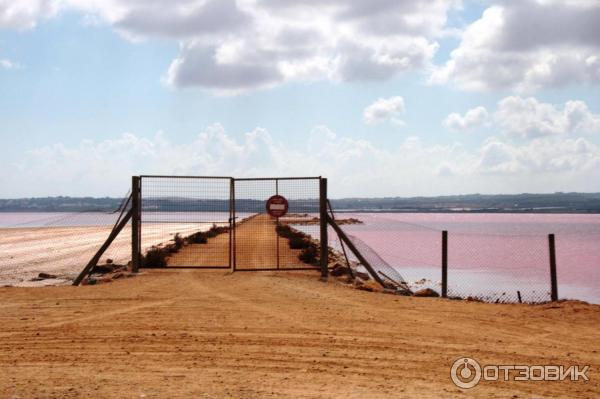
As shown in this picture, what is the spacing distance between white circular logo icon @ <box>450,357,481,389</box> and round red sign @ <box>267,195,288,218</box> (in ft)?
33.8

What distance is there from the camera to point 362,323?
40.7ft

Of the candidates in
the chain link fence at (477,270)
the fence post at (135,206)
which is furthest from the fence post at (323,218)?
the fence post at (135,206)

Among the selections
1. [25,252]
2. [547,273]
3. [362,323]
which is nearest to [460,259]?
[547,273]

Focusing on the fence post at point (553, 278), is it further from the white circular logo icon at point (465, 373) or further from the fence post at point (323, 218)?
the white circular logo icon at point (465, 373)

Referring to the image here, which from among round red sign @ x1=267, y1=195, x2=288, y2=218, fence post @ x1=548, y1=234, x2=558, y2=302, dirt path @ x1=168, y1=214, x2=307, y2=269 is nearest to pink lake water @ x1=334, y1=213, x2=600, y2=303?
dirt path @ x1=168, y1=214, x2=307, y2=269

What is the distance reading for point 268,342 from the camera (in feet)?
35.4

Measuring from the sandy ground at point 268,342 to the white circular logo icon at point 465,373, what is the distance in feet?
0.45

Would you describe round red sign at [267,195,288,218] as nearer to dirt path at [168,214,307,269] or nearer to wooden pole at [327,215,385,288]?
dirt path at [168,214,307,269]

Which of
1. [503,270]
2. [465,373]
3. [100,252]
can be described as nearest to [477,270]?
[503,270]

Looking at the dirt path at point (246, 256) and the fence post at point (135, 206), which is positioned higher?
the fence post at point (135, 206)

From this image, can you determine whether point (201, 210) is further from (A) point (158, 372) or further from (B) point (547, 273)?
(B) point (547, 273)

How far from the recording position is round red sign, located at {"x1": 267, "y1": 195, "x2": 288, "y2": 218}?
19484 millimetres

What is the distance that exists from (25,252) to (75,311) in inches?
944

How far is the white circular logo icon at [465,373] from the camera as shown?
27.9 feet
